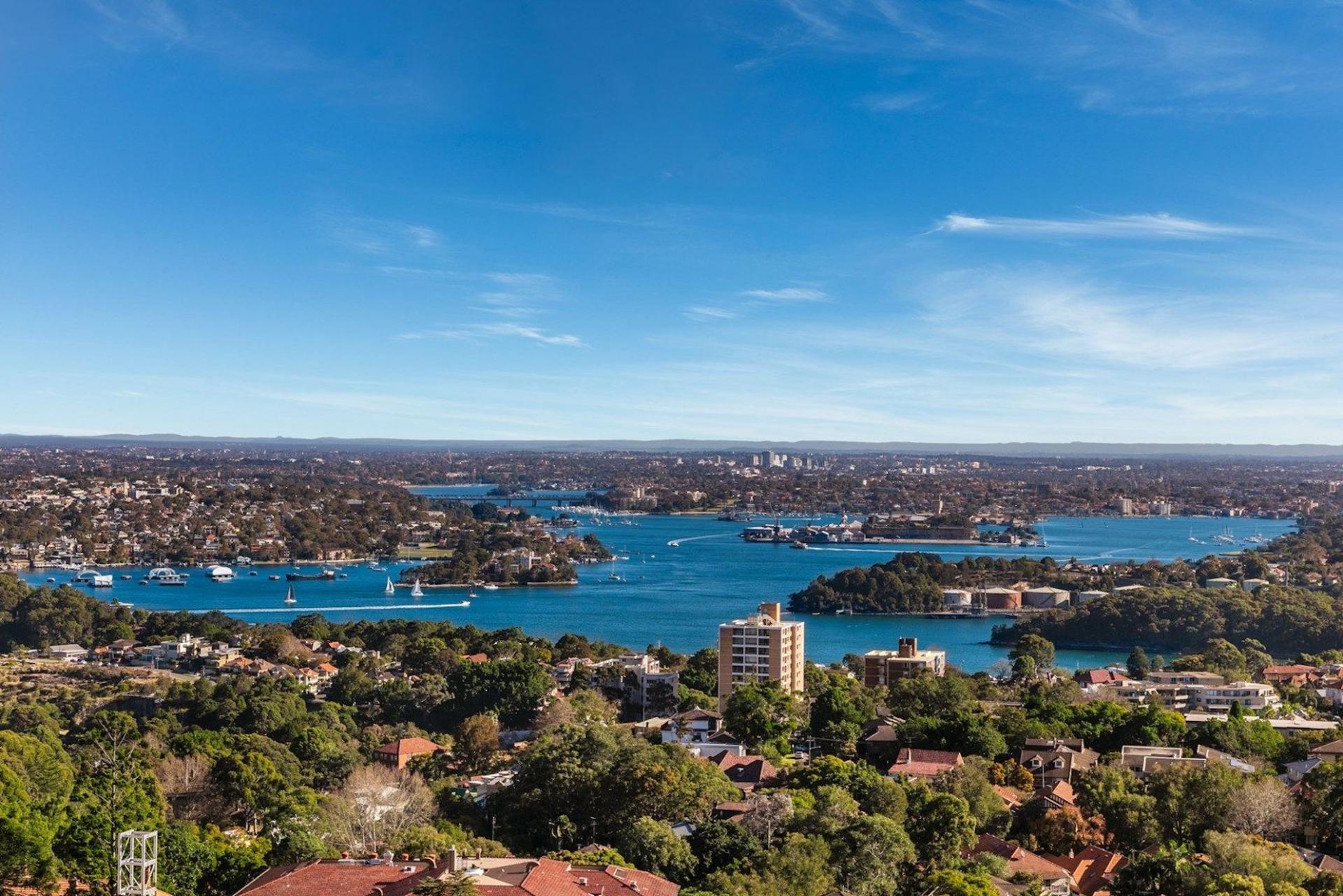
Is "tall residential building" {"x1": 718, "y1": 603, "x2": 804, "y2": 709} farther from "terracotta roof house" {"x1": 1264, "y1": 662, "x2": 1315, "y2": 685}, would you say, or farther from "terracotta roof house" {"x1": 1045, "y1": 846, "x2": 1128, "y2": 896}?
Result: "terracotta roof house" {"x1": 1045, "y1": 846, "x2": 1128, "y2": 896}

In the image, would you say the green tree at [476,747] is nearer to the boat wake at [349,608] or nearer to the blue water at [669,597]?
the blue water at [669,597]

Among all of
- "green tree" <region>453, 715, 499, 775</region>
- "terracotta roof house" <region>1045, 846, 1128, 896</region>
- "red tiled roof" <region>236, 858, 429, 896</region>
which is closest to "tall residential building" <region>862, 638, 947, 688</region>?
"green tree" <region>453, 715, 499, 775</region>

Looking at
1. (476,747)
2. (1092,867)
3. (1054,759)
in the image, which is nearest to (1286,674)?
(1054,759)

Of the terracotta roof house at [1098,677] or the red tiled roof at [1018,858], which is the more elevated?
the red tiled roof at [1018,858]

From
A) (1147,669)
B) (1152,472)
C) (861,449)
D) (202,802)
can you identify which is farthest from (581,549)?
(861,449)

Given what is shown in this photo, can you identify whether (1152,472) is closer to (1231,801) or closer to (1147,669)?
(1147,669)

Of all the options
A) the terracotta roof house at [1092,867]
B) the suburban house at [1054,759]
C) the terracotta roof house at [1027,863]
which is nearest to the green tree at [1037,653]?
the suburban house at [1054,759]

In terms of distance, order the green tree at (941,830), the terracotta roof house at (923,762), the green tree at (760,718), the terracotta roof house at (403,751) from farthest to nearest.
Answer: the green tree at (760,718) < the terracotta roof house at (403,751) < the terracotta roof house at (923,762) < the green tree at (941,830)
